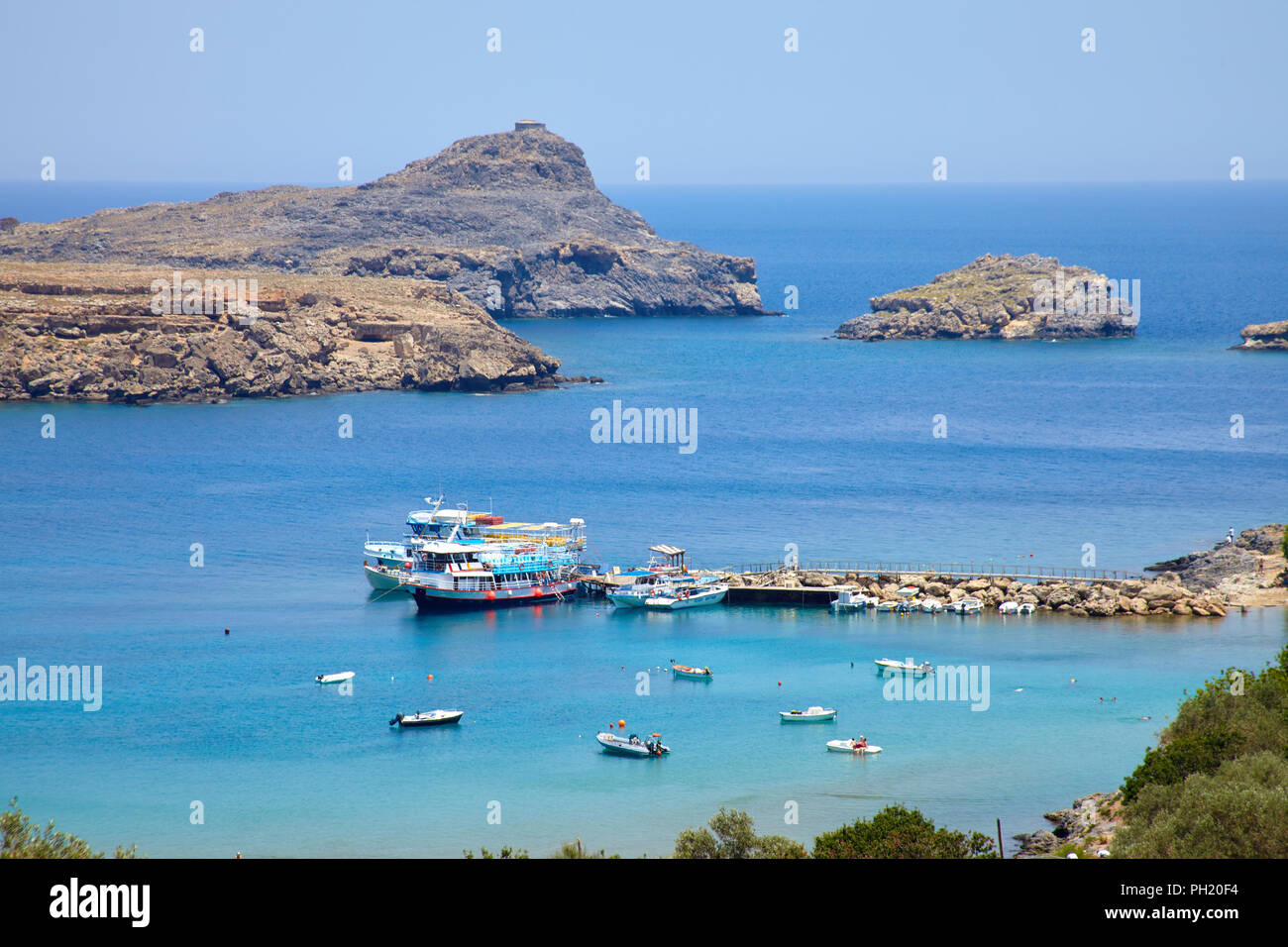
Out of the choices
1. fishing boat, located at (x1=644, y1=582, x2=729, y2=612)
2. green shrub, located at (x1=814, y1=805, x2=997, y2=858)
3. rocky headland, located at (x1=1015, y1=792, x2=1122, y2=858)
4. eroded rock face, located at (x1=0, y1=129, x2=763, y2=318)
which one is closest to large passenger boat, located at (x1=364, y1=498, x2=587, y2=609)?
fishing boat, located at (x1=644, y1=582, x2=729, y2=612)

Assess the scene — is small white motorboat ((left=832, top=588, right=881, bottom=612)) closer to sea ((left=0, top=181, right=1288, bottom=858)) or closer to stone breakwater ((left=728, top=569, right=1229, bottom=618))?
stone breakwater ((left=728, top=569, right=1229, bottom=618))

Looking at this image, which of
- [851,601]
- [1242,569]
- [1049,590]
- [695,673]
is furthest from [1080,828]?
[1242,569]

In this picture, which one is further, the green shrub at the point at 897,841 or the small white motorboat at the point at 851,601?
the small white motorboat at the point at 851,601

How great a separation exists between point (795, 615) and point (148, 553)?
3239 centimetres

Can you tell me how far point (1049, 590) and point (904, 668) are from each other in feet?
37.7

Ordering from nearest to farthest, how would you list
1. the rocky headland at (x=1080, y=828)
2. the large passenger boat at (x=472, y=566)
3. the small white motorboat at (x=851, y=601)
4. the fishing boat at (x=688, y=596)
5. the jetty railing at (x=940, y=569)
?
the rocky headland at (x=1080, y=828)
the small white motorboat at (x=851, y=601)
the fishing boat at (x=688, y=596)
the jetty railing at (x=940, y=569)
the large passenger boat at (x=472, y=566)

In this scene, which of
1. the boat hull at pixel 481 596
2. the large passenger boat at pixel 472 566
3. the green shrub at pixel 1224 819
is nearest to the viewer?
the green shrub at pixel 1224 819

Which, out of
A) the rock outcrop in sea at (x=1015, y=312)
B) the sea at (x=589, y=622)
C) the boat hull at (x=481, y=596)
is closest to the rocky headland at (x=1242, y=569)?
Answer: the sea at (x=589, y=622)

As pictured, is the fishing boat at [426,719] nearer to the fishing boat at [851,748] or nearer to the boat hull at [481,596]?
the fishing boat at [851,748]

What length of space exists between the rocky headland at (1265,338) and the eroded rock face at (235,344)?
67.0m

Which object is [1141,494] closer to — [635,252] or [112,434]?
[112,434]

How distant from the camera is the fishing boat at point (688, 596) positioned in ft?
217
